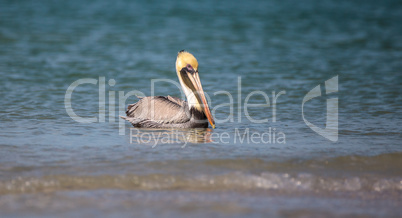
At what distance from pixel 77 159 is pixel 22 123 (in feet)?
5.97

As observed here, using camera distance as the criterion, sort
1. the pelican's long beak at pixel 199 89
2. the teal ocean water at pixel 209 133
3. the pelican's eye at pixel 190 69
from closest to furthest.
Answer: the teal ocean water at pixel 209 133 < the pelican's long beak at pixel 199 89 < the pelican's eye at pixel 190 69

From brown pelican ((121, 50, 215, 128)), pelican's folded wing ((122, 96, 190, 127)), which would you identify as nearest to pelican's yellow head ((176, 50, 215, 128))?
brown pelican ((121, 50, 215, 128))

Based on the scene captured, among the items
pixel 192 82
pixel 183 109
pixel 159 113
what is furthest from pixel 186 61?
pixel 159 113

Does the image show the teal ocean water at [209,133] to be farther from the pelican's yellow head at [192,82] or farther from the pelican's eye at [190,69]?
the pelican's eye at [190,69]

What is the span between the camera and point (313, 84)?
9078 mm

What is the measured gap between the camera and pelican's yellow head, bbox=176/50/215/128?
6215 mm

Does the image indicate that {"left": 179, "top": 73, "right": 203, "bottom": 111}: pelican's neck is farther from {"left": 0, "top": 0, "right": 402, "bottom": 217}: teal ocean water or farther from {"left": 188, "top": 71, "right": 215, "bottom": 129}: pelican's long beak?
{"left": 0, "top": 0, "right": 402, "bottom": 217}: teal ocean water

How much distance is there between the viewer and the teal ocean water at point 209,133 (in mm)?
3771

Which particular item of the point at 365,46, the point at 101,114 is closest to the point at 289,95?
the point at 101,114

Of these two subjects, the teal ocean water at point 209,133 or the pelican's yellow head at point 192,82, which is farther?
the pelican's yellow head at point 192,82

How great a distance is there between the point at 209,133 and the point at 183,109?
1.84ft

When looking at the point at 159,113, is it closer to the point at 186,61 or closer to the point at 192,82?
the point at 192,82

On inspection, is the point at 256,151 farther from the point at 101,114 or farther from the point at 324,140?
the point at 101,114

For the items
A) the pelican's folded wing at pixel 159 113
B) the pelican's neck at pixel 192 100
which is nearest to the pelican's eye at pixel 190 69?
the pelican's neck at pixel 192 100
